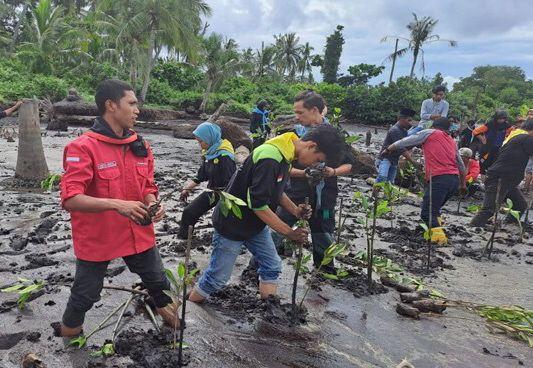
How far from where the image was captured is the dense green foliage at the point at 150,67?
2708cm

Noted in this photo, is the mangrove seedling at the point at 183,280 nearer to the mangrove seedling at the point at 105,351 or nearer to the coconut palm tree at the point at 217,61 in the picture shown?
the mangrove seedling at the point at 105,351

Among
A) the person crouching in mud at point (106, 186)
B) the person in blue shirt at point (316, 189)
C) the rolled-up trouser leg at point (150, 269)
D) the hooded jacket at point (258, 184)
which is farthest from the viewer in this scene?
the person in blue shirt at point (316, 189)

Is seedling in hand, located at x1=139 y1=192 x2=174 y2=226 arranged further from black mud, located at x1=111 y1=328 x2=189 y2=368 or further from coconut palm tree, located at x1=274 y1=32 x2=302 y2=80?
coconut palm tree, located at x1=274 y1=32 x2=302 y2=80

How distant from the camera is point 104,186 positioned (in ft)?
8.16

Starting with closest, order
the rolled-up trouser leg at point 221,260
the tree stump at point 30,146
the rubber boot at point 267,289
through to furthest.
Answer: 1. the rolled-up trouser leg at point 221,260
2. the rubber boot at point 267,289
3. the tree stump at point 30,146

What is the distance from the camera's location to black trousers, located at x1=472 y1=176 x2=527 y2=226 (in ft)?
21.6

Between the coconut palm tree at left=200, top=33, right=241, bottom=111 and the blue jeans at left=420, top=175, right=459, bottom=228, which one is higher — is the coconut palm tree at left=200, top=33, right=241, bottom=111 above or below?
above

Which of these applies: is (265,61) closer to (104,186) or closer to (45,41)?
(45,41)

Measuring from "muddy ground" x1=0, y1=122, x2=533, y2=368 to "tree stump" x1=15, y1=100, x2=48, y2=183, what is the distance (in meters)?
1.83

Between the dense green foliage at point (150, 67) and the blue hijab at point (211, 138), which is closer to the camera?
the blue hijab at point (211, 138)

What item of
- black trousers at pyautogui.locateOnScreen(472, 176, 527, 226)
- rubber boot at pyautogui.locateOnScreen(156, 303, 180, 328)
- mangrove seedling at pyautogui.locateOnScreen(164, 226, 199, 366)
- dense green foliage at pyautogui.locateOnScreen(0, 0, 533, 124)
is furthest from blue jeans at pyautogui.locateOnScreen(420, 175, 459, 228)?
dense green foliage at pyautogui.locateOnScreen(0, 0, 533, 124)

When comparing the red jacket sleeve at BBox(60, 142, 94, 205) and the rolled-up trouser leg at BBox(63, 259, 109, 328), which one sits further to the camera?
the rolled-up trouser leg at BBox(63, 259, 109, 328)

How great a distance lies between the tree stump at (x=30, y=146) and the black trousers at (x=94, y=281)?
5.47m

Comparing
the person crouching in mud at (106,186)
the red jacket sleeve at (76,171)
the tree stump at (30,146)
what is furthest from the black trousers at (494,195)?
the tree stump at (30,146)
